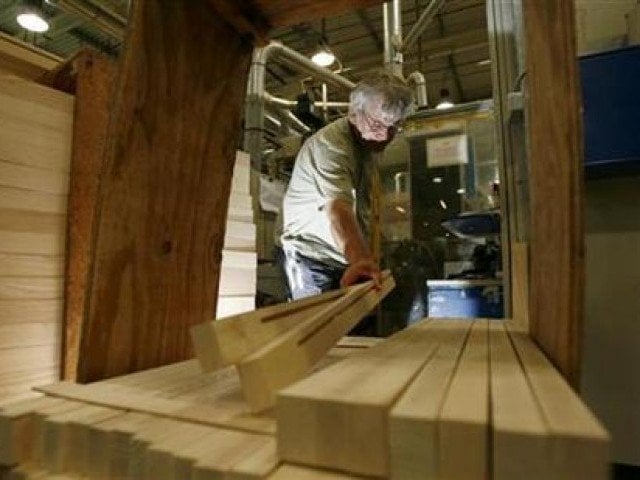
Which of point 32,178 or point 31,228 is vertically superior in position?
point 32,178

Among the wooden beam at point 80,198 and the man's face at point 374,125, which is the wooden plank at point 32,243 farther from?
the man's face at point 374,125

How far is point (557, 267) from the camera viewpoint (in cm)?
73

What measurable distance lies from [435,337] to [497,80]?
1473 mm

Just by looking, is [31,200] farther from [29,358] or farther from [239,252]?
[239,252]

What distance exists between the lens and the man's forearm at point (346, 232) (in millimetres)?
1853

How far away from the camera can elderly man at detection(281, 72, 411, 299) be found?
2105mm

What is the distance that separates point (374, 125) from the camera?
87.0 inches

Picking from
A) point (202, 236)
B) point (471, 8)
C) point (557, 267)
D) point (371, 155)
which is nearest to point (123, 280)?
point (202, 236)

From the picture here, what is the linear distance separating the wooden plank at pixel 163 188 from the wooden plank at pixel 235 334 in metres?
0.29

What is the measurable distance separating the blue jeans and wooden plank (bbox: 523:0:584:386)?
1520 millimetres

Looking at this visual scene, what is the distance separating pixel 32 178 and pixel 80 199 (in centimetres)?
14

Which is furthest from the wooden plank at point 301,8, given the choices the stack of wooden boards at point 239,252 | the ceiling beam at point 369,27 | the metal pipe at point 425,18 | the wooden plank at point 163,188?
the ceiling beam at point 369,27

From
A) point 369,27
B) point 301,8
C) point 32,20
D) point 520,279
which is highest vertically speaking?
point 369,27

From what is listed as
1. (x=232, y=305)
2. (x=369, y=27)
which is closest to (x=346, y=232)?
(x=232, y=305)
